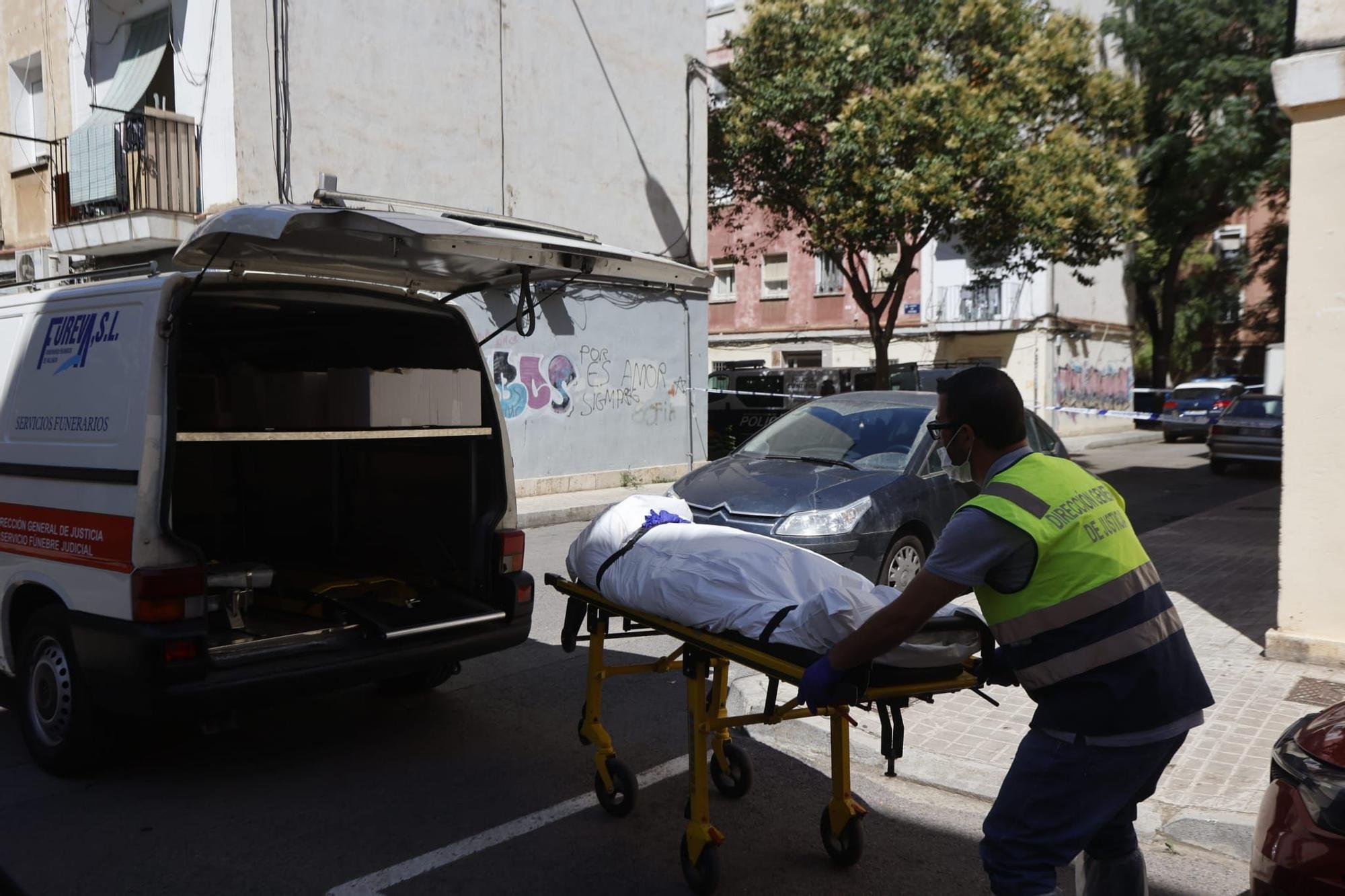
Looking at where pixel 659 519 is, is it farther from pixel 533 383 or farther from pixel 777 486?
pixel 533 383

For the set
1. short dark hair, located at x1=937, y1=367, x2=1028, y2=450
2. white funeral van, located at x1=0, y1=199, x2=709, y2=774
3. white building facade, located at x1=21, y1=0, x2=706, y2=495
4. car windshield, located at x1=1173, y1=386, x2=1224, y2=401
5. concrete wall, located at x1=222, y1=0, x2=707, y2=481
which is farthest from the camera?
car windshield, located at x1=1173, y1=386, x2=1224, y2=401

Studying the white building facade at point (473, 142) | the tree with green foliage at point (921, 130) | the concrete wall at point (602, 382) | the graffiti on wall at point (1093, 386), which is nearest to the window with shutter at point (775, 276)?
the graffiti on wall at point (1093, 386)

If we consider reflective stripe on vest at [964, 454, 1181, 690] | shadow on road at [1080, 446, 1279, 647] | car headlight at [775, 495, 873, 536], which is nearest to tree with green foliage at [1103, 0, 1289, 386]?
shadow on road at [1080, 446, 1279, 647]

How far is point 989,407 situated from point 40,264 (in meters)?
14.7

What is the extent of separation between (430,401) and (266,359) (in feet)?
3.92

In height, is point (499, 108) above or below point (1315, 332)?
above

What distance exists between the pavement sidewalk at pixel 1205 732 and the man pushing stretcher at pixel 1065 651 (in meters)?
1.87

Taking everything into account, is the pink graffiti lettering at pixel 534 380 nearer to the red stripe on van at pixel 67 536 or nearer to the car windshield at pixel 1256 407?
the red stripe on van at pixel 67 536

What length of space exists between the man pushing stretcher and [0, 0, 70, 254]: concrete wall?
49.0 ft

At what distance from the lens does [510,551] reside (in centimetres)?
532

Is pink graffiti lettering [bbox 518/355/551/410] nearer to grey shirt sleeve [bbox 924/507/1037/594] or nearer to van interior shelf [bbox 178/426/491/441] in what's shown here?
van interior shelf [bbox 178/426/491/441]

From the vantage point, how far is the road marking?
3.65 metres

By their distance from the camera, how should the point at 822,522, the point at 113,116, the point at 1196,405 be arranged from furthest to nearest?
1. the point at 1196,405
2. the point at 113,116
3. the point at 822,522

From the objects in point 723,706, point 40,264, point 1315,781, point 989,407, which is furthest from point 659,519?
point 40,264
